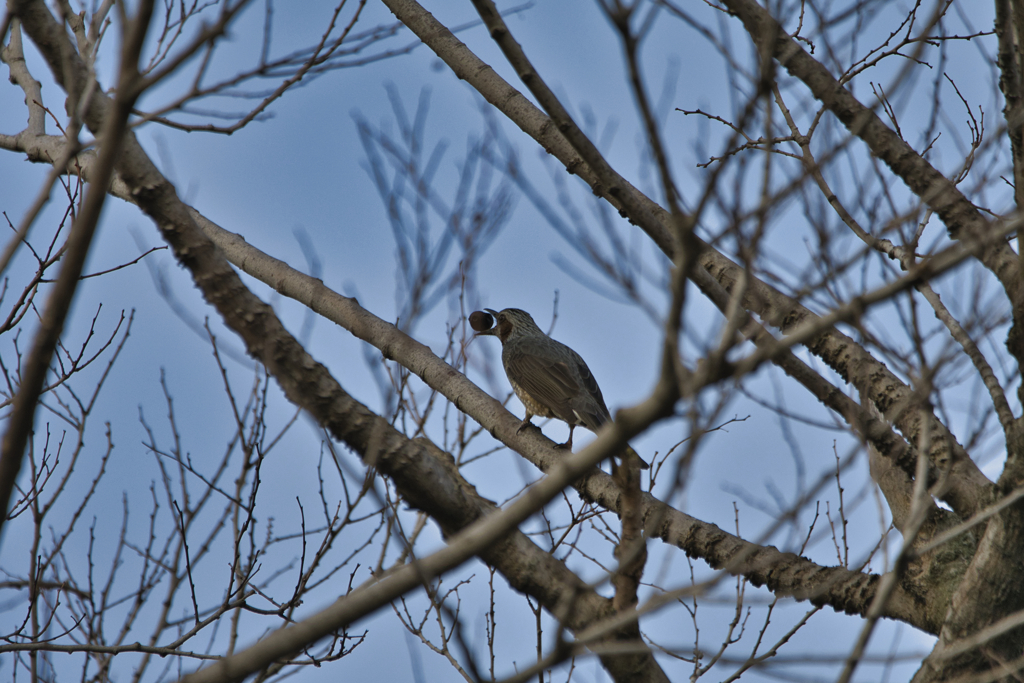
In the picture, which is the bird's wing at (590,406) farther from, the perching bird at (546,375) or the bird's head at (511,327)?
the bird's head at (511,327)

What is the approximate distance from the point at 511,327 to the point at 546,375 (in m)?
1.40

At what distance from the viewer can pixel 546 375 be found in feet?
21.6

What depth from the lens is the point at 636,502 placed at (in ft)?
7.54

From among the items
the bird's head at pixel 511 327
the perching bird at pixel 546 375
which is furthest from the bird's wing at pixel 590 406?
the bird's head at pixel 511 327

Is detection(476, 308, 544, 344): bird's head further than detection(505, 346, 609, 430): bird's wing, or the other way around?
detection(476, 308, 544, 344): bird's head

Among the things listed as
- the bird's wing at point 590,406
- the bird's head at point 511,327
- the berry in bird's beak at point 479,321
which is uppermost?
the bird's head at point 511,327

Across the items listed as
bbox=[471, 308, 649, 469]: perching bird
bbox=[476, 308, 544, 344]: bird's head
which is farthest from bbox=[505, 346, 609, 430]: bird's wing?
bbox=[476, 308, 544, 344]: bird's head

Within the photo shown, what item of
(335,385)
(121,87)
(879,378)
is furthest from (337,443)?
(879,378)

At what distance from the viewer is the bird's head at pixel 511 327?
7812mm

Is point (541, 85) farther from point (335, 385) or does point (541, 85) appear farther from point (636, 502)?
point (636, 502)

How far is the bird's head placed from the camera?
25.6 ft

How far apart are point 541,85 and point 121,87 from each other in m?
1.24

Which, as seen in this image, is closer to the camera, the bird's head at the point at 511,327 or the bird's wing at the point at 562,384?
the bird's wing at the point at 562,384

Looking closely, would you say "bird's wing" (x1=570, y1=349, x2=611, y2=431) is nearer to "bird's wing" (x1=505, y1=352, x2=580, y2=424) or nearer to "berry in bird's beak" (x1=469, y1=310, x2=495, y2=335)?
"bird's wing" (x1=505, y1=352, x2=580, y2=424)
